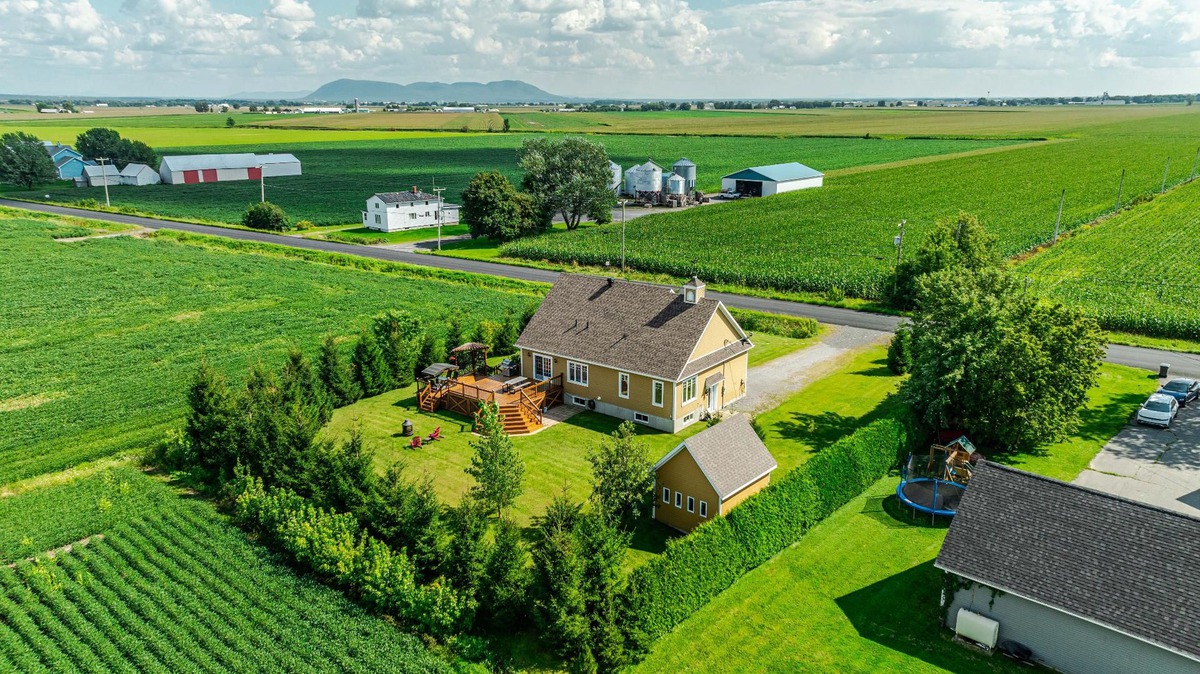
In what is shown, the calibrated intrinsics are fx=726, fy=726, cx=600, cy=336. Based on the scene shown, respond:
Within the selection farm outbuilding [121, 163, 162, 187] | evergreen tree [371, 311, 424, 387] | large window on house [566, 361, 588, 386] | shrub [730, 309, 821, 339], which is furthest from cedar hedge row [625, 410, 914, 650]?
farm outbuilding [121, 163, 162, 187]

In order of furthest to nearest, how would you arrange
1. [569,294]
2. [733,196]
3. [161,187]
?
1. [161,187]
2. [733,196]
3. [569,294]

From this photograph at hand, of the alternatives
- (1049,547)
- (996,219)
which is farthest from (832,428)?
(996,219)

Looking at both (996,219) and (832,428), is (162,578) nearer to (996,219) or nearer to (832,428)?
(832,428)

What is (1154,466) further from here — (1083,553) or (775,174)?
(775,174)

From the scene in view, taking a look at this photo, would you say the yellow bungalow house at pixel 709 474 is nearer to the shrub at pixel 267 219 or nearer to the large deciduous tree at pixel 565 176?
the large deciduous tree at pixel 565 176

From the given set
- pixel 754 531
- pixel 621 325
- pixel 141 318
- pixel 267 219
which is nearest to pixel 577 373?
pixel 621 325
